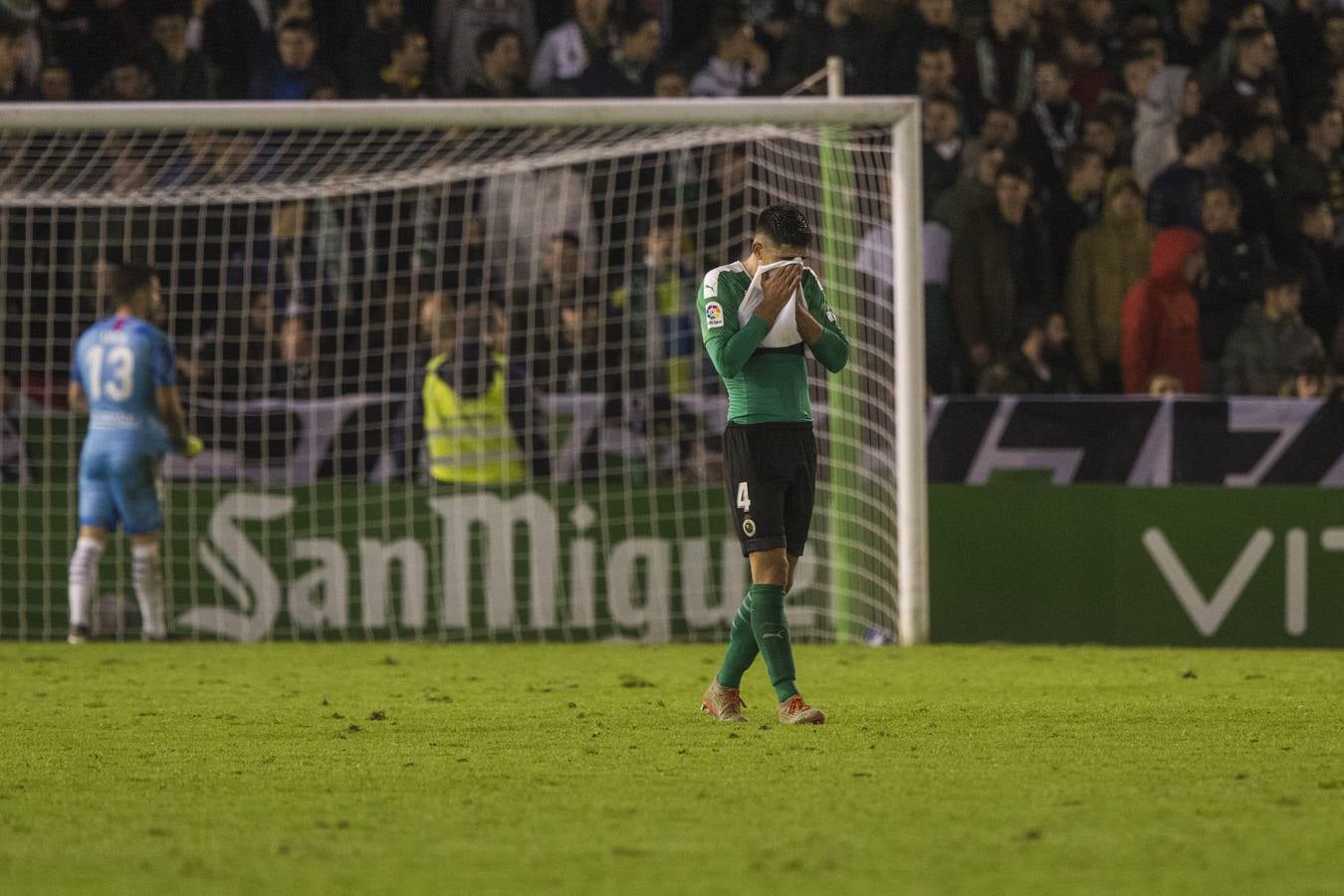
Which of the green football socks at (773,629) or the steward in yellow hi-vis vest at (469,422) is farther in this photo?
the steward in yellow hi-vis vest at (469,422)

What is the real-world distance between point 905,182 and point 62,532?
5460mm

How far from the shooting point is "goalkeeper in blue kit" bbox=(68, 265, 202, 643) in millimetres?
11344

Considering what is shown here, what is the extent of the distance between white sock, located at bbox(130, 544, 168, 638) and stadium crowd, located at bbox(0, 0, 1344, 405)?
1438 millimetres

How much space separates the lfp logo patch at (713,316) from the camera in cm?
689

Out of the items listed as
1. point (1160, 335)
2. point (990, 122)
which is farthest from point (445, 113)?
point (1160, 335)

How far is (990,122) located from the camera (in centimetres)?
1362

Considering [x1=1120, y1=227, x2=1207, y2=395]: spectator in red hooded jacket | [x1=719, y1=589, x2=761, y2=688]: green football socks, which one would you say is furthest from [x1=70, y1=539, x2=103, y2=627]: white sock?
[x1=1120, y1=227, x2=1207, y2=395]: spectator in red hooded jacket

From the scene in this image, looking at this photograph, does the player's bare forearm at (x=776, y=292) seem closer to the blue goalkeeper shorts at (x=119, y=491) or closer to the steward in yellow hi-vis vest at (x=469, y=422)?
the steward in yellow hi-vis vest at (x=469, y=422)

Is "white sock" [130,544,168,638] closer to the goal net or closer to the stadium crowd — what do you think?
the goal net

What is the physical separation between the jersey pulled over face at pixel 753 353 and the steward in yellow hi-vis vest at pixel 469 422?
4.87 m

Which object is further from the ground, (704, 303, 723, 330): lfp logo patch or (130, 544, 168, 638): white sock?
(704, 303, 723, 330): lfp logo patch

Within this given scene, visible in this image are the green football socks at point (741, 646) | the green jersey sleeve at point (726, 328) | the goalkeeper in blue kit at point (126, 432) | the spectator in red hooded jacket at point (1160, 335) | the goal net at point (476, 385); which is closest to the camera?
the green jersey sleeve at point (726, 328)

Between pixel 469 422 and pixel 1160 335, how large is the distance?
4327 mm

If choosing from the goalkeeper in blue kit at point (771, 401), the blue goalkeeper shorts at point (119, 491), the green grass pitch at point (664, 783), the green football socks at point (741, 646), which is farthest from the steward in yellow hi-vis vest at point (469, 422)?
the goalkeeper in blue kit at point (771, 401)
